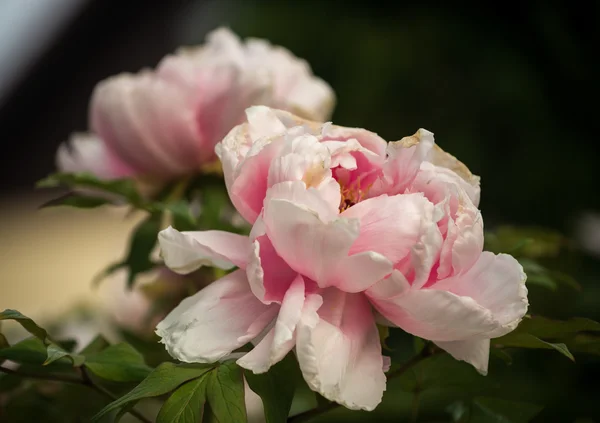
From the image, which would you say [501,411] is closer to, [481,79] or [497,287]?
[497,287]

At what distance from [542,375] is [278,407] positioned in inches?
24.2

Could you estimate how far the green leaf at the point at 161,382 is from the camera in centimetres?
19

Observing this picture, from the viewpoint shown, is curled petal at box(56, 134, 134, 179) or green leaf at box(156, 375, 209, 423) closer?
green leaf at box(156, 375, 209, 423)

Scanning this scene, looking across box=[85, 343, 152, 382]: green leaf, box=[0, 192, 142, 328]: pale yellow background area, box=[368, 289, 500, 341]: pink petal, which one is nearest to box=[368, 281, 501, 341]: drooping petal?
box=[368, 289, 500, 341]: pink petal

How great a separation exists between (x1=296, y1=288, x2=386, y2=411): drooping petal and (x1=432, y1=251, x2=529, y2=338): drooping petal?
3 cm

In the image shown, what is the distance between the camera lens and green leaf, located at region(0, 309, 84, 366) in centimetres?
21

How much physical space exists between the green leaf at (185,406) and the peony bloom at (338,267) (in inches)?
0.4

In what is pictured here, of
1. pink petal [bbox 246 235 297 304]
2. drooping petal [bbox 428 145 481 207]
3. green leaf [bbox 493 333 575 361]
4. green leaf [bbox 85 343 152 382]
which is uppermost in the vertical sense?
drooping petal [bbox 428 145 481 207]

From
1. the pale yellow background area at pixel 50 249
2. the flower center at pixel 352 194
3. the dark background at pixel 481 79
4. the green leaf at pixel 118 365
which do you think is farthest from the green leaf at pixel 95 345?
the pale yellow background area at pixel 50 249

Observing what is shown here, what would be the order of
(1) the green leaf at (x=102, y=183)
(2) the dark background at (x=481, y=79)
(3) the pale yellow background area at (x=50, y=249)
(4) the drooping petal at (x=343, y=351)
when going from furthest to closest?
(3) the pale yellow background area at (x=50, y=249), (2) the dark background at (x=481, y=79), (1) the green leaf at (x=102, y=183), (4) the drooping petal at (x=343, y=351)

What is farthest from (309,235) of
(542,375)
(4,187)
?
(4,187)

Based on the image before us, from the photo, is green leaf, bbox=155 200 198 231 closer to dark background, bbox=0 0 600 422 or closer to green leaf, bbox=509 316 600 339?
green leaf, bbox=509 316 600 339

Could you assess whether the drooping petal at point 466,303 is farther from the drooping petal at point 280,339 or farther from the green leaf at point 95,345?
the green leaf at point 95,345

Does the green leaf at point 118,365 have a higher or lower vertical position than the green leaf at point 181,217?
lower
